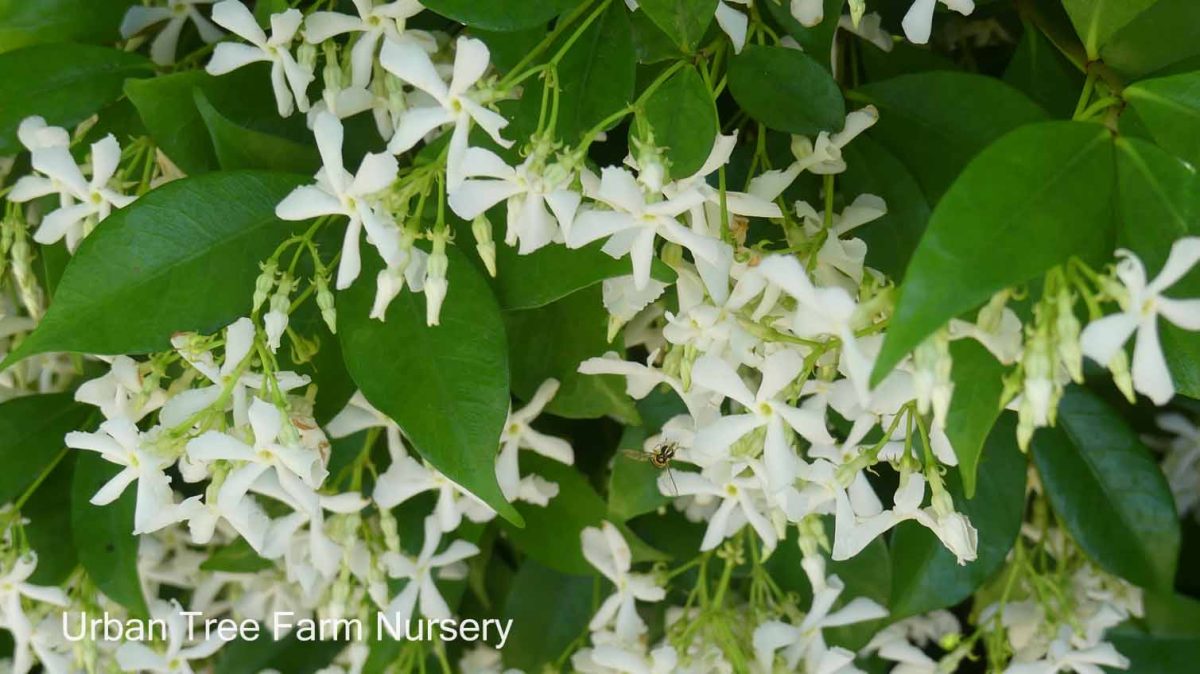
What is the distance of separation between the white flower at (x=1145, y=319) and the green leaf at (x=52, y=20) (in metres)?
0.65

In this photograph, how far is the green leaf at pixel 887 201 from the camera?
0.63m

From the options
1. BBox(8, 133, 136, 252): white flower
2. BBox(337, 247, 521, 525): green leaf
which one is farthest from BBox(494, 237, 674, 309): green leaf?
BBox(8, 133, 136, 252): white flower

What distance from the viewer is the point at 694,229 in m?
0.56

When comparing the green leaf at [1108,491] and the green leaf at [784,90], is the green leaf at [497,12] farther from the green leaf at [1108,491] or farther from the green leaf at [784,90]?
the green leaf at [1108,491]

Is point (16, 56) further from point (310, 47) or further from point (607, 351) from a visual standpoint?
point (607, 351)

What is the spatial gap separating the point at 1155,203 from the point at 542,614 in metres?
0.60

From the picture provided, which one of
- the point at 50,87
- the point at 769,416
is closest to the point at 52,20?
the point at 50,87

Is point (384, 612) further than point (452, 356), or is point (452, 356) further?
point (384, 612)

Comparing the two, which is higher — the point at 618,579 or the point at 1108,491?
the point at 1108,491

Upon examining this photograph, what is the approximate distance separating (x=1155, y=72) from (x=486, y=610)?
27.8 inches

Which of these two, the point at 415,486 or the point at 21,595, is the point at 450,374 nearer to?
the point at 415,486

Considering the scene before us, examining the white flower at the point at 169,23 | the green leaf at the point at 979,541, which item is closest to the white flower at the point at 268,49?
the white flower at the point at 169,23

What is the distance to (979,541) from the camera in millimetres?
753

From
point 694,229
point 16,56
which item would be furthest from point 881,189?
point 16,56
